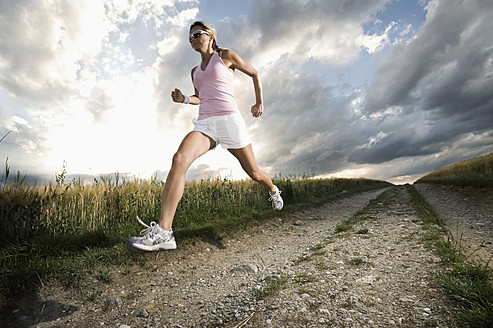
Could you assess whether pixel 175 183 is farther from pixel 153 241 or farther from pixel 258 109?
pixel 258 109

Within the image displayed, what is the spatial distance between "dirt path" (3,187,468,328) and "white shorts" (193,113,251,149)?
1.87 metres

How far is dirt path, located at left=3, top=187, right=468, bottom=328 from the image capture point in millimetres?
2270

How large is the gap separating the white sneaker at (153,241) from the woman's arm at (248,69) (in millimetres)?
2303

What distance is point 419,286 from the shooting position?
8.54 ft

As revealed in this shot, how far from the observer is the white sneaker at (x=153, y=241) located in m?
3.07

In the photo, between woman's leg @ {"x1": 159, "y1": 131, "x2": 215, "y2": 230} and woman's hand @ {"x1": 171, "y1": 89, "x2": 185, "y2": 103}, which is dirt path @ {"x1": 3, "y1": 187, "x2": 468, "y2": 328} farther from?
woman's hand @ {"x1": 171, "y1": 89, "x2": 185, "y2": 103}

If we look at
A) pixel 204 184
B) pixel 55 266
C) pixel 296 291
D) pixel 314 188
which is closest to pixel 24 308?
pixel 55 266

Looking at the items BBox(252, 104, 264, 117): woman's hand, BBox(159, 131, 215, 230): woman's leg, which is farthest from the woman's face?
BBox(159, 131, 215, 230): woman's leg

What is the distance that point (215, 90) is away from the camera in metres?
3.62

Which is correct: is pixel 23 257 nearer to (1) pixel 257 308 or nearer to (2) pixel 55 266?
(2) pixel 55 266

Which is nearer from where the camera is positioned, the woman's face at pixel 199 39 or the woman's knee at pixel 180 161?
the woman's knee at pixel 180 161

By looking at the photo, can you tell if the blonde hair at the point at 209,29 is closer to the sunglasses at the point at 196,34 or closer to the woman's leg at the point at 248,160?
the sunglasses at the point at 196,34

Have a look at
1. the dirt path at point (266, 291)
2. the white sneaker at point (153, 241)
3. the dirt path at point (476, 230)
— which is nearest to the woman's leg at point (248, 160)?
the dirt path at point (266, 291)

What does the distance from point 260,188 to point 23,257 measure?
7.79 meters
